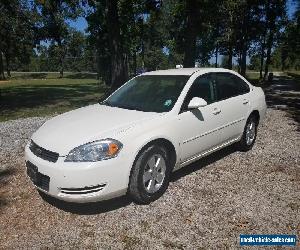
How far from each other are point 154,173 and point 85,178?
3.60ft

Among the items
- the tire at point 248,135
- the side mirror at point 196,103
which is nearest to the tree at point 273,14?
the tire at point 248,135

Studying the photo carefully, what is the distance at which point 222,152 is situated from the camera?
719cm

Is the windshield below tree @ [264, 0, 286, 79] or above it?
below

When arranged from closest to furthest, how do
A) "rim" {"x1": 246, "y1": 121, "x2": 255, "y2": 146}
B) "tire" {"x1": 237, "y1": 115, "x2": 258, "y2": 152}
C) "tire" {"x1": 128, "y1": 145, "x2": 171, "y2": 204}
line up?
"tire" {"x1": 128, "y1": 145, "x2": 171, "y2": 204} < "tire" {"x1": 237, "y1": 115, "x2": 258, "y2": 152} < "rim" {"x1": 246, "y1": 121, "x2": 255, "y2": 146}

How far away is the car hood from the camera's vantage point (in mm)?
4406

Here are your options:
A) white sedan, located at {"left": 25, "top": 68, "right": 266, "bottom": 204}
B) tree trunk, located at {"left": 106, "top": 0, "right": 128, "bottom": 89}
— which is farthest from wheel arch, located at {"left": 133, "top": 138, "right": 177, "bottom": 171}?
tree trunk, located at {"left": 106, "top": 0, "right": 128, "bottom": 89}

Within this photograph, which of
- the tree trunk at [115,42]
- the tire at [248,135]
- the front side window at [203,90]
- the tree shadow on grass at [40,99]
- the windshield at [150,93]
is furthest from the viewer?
the tree trunk at [115,42]

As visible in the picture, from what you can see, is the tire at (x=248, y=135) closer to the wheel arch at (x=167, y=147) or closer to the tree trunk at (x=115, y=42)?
the wheel arch at (x=167, y=147)

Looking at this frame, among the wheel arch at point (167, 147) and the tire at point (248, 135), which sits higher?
the wheel arch at point (167, 147)

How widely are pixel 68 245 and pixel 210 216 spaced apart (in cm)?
183

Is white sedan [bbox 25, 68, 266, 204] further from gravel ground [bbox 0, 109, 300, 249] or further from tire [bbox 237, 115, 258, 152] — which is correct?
gravel ground [bbox 0, 109, 300, 249]

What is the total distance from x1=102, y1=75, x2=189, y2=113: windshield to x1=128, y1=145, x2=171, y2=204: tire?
0.71 m

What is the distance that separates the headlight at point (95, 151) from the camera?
4.25 m

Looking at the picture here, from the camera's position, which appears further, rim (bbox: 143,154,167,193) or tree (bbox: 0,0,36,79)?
tree (bbox: 0,0,36,79)
